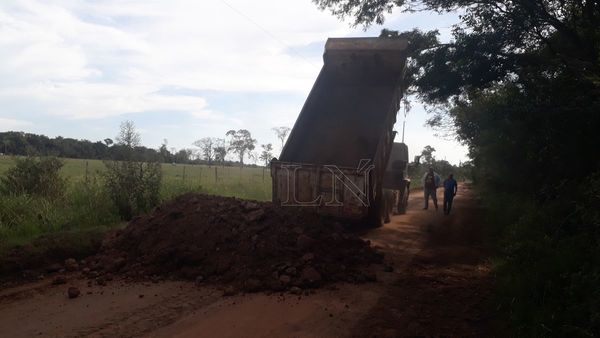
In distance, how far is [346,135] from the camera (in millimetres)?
11109

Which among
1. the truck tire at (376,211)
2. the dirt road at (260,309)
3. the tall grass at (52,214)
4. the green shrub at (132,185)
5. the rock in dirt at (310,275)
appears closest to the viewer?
the dirt road at (260,309)

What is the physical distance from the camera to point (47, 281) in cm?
659

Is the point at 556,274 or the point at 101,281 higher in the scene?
the point at 556,274

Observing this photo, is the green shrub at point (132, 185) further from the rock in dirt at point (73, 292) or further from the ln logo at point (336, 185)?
the rock in dirt at point (73, 292)

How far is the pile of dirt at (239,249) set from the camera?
20.6ft

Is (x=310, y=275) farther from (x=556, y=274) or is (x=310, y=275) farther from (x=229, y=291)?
(x=556, y=274)

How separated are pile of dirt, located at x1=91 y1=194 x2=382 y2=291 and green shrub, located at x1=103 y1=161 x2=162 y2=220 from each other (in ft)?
9.81

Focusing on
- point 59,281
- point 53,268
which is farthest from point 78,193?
point 59,281

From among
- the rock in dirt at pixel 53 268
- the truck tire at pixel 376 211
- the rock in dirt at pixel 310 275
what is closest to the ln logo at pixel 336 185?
the truck tire at pixel 376 211

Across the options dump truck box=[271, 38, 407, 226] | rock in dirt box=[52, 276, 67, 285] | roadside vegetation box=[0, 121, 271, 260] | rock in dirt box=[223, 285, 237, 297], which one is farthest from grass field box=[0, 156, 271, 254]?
dump truck box=[271, 38, 407, 226]

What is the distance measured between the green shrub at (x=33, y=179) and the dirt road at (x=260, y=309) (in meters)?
5.72

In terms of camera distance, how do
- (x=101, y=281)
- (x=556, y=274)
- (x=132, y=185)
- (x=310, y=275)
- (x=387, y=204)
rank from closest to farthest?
(x=556, y=274) → (x=310, y=275) → (x=101, y=281) → (x=132, y=185) → (x=387, y=204)

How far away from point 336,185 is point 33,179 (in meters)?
7.51

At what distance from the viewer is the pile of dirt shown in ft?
20.6
